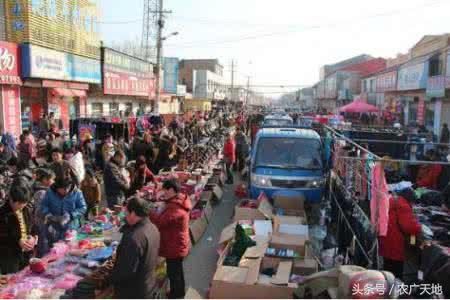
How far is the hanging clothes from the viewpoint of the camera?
5.66 metres

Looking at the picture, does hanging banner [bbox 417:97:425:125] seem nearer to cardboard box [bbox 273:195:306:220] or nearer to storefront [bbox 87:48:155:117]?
storefront [bbox 87:48:155:117]

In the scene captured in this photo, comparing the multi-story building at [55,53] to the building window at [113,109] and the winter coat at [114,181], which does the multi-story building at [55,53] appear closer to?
the building window at [113,109]

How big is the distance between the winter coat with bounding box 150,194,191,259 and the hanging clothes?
261cm

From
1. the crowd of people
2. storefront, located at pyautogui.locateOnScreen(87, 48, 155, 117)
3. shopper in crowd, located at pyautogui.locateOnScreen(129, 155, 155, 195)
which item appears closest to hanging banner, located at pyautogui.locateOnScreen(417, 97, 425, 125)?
storefront, located at pyautogui.locateOnScreen(87, 48, 155, 117)

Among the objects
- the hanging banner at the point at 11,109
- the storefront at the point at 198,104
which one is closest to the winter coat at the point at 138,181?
the hanging banner at the point at 11,109

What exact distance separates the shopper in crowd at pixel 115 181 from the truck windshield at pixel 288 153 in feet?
11.3

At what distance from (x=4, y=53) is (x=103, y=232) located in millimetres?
12567

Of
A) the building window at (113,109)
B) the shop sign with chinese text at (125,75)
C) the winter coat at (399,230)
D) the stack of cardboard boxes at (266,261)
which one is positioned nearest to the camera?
the stack of cardboard boxes at (266,261)

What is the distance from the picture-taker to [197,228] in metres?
8.88

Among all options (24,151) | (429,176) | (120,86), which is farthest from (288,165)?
(120,86)

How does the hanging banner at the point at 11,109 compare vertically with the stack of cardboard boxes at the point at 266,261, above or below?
above

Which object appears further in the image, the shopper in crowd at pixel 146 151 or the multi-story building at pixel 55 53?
the multi-story building at pixel 55 53

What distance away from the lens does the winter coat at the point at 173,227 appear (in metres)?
5.62

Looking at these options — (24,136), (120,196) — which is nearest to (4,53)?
(24,136)
